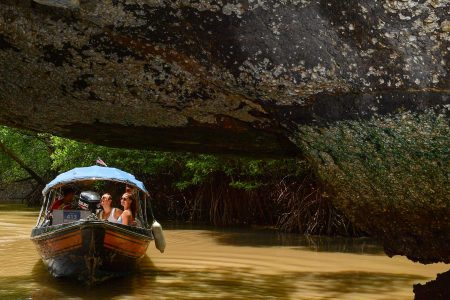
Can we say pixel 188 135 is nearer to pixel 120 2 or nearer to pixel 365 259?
pixel 120 2

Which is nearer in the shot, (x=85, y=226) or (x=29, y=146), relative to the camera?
(x=85, y=226)

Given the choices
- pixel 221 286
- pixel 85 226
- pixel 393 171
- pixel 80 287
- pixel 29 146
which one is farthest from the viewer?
pixel 29 146

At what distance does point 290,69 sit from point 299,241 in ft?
46.1

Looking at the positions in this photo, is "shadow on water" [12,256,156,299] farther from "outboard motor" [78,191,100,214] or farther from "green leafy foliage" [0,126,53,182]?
"green leafy foliage" [0,126,53,182]

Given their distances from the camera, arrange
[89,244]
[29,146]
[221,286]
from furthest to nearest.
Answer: [29,146], [221,286], [89,244]

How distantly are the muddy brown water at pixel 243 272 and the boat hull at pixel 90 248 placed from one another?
0.89 feet

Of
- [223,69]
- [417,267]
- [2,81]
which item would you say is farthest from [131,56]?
[417,267]

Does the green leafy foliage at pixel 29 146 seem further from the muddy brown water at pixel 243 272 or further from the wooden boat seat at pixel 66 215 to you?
the wooden boat seat at pixel 66 215

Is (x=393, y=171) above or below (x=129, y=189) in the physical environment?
A: below

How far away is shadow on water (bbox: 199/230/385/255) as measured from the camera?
14781 millimetres

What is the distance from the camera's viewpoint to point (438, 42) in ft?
7.23

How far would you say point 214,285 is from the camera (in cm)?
1008

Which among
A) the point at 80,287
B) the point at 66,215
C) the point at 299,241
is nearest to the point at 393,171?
the point at 80,287

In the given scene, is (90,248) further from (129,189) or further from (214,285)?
(129,189)
